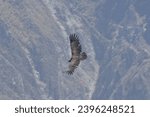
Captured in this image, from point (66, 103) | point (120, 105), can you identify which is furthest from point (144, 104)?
point (66, 103)

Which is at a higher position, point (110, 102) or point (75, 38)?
point (75, 38)

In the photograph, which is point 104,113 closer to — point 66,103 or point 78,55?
point 66,103

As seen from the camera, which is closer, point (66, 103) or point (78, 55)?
point (66, 103)

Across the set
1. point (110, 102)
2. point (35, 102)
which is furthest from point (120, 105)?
point (35, 102)

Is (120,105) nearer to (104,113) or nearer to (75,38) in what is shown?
(104,113)

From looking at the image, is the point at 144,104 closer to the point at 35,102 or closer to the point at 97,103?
the point at 97,103

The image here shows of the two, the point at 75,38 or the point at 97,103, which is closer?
the point at 97,103

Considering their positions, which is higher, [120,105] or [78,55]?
[78,55]
